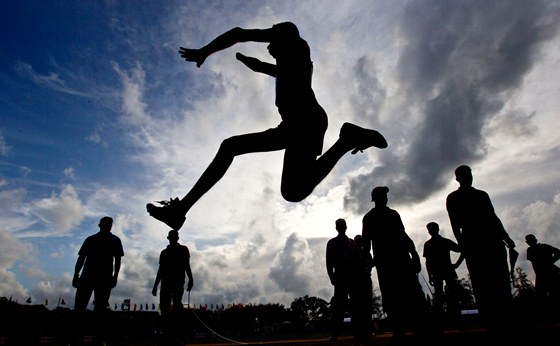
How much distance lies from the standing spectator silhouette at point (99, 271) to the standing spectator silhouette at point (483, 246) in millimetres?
5815

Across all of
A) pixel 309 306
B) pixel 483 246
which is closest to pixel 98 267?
pixel 483 246

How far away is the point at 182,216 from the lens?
108 inches

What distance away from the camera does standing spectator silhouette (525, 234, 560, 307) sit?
8.41 meters

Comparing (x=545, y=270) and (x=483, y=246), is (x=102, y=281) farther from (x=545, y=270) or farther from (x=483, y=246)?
(x=545, y=270)

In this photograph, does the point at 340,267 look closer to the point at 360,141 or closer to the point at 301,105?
the point at 360,141

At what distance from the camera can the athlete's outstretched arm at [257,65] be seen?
3369mm

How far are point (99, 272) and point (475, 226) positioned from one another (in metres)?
6.26

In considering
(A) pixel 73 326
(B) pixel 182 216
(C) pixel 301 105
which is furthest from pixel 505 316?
(A) pixel 73 326

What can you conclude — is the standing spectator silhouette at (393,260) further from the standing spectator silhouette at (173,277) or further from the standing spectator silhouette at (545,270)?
the standing spectator silhouette at (545,270)

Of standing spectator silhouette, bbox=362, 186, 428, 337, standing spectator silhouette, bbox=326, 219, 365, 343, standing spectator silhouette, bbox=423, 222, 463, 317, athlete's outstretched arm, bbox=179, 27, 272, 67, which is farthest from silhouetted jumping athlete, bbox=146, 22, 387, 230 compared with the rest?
standing spectator silhouette, bbox=423, 222, 463, 317

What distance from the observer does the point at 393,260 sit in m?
5.06

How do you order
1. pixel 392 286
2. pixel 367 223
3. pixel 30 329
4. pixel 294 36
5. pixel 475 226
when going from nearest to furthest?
pixel 294 36 → pixel 475 226 → pixel 392 286 → pixel 367 223 → pixel 30 329

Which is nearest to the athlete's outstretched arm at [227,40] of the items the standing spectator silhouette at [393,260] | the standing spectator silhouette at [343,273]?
the standing spectator silhouette at [393,260]

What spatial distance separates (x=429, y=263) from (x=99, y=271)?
6.74 metres
